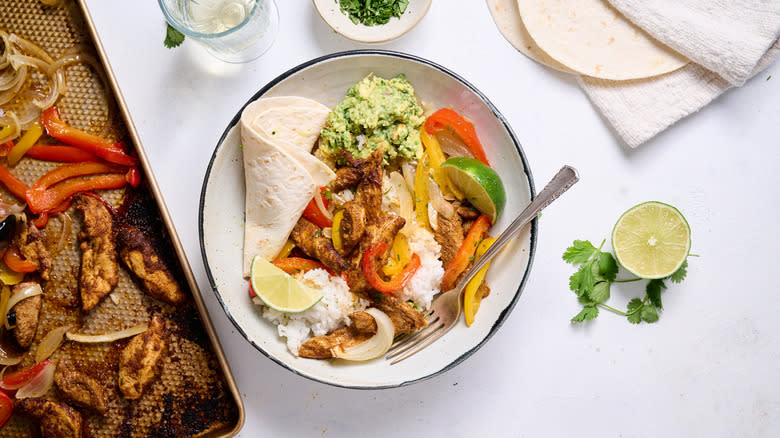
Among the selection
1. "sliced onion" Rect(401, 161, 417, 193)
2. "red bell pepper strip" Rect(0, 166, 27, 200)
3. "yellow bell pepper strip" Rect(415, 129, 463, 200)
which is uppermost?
"yellow bell pepper strip" Rect(415, 129, 463, 200)

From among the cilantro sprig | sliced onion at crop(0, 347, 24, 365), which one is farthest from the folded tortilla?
the cilantro sprig

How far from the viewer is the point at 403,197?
120 inches

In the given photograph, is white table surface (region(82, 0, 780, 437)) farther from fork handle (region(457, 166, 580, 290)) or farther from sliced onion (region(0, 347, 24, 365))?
sliced onion (region(0, 347, 24, 365))

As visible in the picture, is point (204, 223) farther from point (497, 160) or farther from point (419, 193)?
point (497, 160)

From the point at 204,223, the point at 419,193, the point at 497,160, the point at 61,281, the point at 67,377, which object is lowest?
the point at 67,377

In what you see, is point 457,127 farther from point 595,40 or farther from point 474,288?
point 595,40

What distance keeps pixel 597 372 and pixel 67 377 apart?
126 inches

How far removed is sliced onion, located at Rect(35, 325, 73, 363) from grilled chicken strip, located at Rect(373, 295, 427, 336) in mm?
1878

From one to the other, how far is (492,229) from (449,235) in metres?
0.26

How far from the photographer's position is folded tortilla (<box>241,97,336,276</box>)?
9.27 feet

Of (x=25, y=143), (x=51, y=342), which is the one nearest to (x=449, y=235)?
(x=51, y=342)

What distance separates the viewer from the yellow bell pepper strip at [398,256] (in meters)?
2.96

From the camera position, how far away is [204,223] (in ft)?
9.48

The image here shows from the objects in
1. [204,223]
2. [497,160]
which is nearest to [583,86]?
[497,160]
